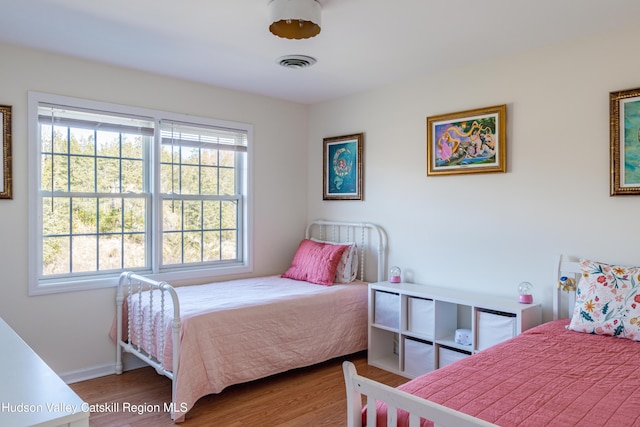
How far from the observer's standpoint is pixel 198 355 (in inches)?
105

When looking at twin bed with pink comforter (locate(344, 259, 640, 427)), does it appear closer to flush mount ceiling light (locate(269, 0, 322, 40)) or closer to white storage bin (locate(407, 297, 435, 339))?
white storage bin (locate(407, 297, 435, 339))

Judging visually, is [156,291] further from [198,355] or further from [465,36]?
[465,36]

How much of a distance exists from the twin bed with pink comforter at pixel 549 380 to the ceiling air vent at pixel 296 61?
7.11ft

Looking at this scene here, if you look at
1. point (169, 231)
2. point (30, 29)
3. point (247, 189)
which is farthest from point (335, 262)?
point (30, 29)

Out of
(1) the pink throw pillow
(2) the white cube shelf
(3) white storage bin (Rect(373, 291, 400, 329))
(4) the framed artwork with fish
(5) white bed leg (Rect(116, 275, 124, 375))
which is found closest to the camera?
(4) the framed artwork with fish

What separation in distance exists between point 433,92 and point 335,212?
4.77 ft

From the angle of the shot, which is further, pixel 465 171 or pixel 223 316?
pixel 465 171

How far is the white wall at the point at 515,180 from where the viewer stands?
8.56 feet

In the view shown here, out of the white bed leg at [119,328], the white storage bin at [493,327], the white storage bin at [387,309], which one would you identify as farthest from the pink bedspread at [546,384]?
the white bed leg at [119,328]

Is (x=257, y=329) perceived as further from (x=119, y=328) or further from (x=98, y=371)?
(x=98, y=371)

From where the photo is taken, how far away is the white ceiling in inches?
90.5

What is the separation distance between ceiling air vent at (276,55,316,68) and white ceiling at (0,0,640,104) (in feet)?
0.16

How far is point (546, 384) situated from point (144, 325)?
246 cm

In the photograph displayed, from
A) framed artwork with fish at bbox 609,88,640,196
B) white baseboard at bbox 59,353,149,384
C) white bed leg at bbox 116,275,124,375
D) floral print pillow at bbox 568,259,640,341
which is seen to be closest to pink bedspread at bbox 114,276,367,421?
white bed leg at bbox 116,275,124,375
